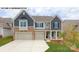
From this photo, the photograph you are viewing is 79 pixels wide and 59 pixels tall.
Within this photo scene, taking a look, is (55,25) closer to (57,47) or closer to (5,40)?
(57,47)

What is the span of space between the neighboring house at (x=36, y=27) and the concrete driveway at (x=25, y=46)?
0.03 meters

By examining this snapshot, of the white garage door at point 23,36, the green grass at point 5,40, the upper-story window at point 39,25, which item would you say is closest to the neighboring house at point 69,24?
the upper-story window at point 39,25

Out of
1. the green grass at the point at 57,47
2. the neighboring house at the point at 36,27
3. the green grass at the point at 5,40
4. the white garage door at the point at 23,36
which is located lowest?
A: the green grass at the point at 57,47

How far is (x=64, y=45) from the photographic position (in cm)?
173

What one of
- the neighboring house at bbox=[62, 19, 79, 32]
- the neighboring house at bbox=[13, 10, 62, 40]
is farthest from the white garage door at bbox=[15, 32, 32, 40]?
the neighboring house at bbox=[62, 19, 79, 32]

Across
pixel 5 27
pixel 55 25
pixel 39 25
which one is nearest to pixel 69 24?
pixel 55 25

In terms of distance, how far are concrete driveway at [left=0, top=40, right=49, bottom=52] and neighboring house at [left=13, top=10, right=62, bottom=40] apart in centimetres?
3

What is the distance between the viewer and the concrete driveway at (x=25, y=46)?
1.71 m

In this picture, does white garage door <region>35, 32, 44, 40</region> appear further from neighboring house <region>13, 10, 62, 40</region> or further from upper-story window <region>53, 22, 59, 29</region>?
upper-story window <region>53, 22, 59, 29</region>

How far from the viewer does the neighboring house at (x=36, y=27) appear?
173 cm

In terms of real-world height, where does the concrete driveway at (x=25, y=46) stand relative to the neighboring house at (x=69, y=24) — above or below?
below

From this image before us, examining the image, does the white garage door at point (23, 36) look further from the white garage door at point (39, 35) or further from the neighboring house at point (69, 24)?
the neighboring house at point (69, 24)

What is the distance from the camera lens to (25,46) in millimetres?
1722
